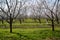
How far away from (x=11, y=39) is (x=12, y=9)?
7.65m

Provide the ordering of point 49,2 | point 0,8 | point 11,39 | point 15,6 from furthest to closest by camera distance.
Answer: point 49,2 < point 15,6 < point 0,8 < point 11,39

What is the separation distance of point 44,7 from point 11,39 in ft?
33.7

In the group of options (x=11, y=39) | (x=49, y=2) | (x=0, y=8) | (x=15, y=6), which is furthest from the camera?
(x=49, y=2)

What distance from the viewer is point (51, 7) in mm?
22406

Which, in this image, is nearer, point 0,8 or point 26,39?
point 26,39

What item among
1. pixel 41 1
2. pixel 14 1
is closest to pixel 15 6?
pixel 14 1

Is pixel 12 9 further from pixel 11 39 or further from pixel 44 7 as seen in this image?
pixel 11 39

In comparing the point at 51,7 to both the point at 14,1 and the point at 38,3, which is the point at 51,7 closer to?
the point at 38,3

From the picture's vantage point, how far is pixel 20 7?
20906 millimetres

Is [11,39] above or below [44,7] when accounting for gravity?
below

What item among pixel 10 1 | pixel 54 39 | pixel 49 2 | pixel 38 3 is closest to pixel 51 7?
pixel 49 2

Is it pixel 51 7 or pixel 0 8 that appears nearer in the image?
pixel 0 8

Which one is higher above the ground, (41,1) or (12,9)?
(41,1)

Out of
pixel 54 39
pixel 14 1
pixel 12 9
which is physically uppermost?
pixel 14 1
